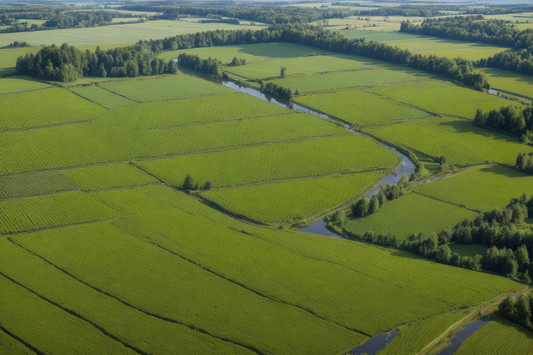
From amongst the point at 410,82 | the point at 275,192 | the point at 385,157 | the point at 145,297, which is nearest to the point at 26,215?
the point at 145,297

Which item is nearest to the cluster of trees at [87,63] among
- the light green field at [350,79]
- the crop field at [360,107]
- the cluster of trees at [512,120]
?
the light green field at [350,79]

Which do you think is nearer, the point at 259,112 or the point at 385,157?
the point at 385,157

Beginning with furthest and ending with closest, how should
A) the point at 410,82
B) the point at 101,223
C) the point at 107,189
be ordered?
the point at 410,82
the point at 107,189
the point at 101,223

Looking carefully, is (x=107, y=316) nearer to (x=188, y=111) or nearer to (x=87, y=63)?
(x=188, y=111)

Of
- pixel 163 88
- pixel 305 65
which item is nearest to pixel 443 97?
pixel 305 65

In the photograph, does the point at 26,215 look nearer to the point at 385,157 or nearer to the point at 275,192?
the point at 275,192
